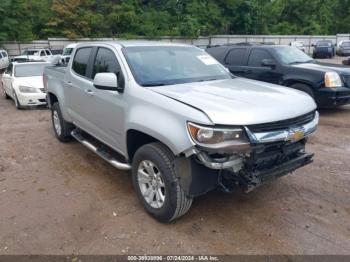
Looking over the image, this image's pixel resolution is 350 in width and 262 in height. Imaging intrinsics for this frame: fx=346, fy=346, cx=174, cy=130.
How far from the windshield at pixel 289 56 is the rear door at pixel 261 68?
0.78 ft

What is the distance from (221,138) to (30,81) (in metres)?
8.54

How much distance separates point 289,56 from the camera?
8867 mm

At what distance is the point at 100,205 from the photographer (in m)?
4.03

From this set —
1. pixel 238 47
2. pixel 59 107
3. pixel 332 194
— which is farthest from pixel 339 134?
pixel 59 107

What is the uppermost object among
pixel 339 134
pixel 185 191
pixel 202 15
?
pixel 202 15

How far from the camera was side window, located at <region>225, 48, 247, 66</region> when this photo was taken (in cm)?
937

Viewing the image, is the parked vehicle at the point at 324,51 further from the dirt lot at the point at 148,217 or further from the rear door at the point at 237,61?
the dirt lot at the point at 148,217

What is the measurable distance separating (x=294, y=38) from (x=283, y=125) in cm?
3919

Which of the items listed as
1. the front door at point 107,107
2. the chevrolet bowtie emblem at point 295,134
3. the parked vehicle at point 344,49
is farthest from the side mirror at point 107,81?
the parked vehicle at point 344,49

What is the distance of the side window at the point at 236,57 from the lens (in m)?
9.37

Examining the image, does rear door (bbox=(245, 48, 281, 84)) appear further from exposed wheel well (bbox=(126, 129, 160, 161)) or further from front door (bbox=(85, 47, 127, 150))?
exposed wheel well (bbox=(126, 129, 160, 161))

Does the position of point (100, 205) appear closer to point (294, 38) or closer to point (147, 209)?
point (147, 209)

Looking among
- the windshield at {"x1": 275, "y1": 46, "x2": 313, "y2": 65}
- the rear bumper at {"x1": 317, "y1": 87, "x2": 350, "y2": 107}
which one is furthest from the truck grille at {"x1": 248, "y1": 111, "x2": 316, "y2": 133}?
the windshield at {"x1": 275, "y1": 46, "x2": 313, "y2": 65}

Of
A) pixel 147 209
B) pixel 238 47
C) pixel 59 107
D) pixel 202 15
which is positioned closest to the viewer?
pixel 147 209
